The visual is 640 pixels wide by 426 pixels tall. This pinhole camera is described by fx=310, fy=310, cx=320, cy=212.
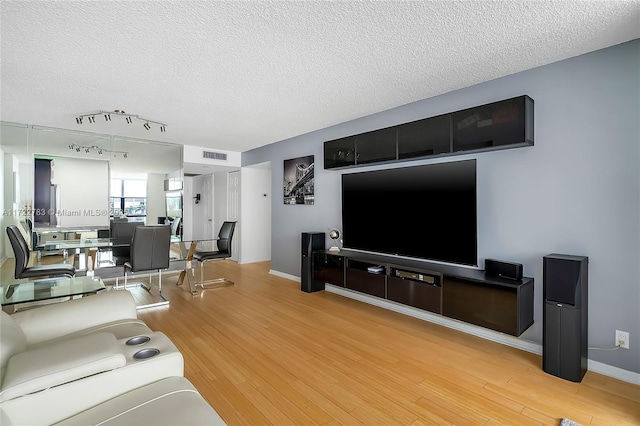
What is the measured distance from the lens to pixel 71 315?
199 centimetres

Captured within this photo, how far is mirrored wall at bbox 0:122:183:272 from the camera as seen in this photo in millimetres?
4785

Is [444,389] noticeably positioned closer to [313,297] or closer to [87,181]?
[313,297]

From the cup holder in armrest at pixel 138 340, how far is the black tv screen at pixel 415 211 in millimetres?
2675

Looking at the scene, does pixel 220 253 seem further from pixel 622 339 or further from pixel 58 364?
pixel 622 339

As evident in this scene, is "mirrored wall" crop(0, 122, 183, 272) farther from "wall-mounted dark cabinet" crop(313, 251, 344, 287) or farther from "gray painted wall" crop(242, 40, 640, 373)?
"gray painted wall" crop(242, 40, 640, 373)

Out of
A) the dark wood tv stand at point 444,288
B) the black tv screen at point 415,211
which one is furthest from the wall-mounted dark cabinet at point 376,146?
the dark wood tv stand at point 444,288

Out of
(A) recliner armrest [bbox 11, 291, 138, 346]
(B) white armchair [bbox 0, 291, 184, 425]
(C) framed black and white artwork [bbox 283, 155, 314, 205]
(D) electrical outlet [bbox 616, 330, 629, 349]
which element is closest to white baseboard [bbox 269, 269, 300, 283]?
(C) framed black and white artwork [bbox 283, 155, 314, 205]

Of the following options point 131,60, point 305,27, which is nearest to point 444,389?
point 305,27

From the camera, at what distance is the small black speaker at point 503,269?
8.83 feet

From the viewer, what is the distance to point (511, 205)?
2.91m

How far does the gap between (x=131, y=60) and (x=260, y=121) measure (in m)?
1.95

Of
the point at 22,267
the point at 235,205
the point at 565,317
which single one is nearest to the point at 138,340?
the point at 565,317

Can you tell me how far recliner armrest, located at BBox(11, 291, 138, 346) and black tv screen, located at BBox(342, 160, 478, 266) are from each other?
8.80 ft

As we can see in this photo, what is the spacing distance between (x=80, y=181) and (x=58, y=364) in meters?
5.10
